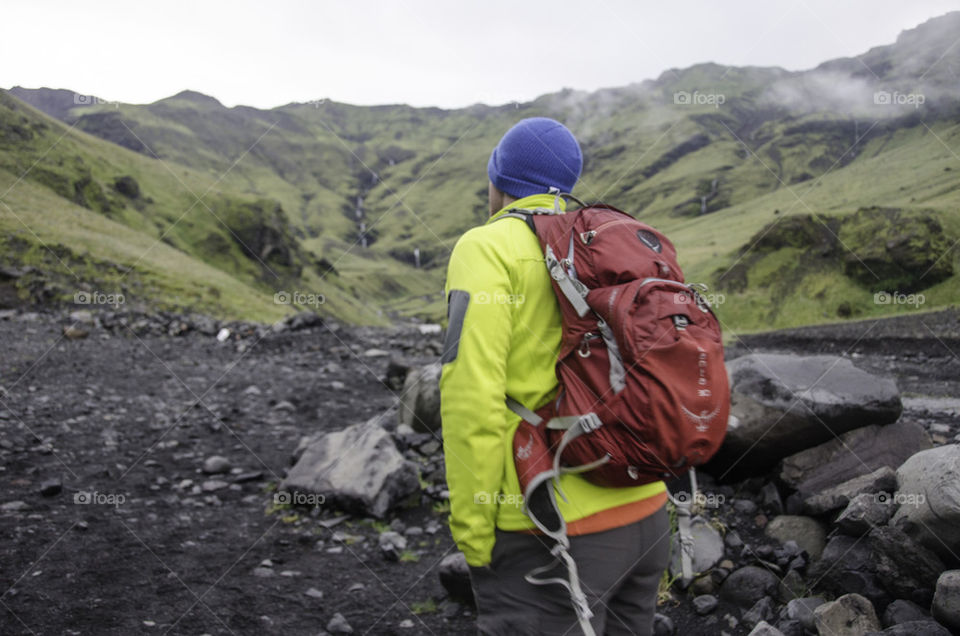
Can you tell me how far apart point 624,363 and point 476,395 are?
67 centimetres

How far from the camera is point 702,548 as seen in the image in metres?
5.95

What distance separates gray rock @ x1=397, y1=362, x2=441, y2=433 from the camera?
10.9m

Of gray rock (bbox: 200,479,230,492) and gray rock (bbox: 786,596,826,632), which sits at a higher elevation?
gray rock (bbox: 786,596,826,632)

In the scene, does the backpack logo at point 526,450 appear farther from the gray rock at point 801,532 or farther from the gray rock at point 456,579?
the gray rock at point 801,532

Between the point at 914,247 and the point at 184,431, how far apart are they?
29.9 m

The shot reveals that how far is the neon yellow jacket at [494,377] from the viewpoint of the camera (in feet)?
8.64

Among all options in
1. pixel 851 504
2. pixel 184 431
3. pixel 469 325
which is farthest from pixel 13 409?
pixel 851 504

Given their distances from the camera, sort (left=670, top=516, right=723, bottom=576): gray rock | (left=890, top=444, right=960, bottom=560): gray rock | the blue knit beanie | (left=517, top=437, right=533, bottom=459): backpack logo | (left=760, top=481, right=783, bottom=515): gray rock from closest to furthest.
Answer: (left=517, top=437, right=533, bottom=459): backpack logo
the blue knit beanie
(left=890, top=444, right=960, bottom=560): gray rock
(left=670, top=516, right=723, bottom=576): gray rock
(left=760, top=481, right=783, bottom=515): gray rock

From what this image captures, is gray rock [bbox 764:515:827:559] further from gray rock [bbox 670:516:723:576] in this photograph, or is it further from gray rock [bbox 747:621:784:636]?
gray rock [bbox 747:621:784:636]

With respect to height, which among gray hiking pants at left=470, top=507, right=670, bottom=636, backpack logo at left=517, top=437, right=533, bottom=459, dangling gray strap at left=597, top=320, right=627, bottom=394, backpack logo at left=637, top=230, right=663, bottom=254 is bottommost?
gray hiking pants at left=470, top=507, right=670, bottom=636

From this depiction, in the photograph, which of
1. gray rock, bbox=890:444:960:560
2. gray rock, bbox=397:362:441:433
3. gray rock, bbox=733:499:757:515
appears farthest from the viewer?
gray rock, bbox=397:362:441:433

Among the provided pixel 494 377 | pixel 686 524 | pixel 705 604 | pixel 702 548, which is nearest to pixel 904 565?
pixel 705 604

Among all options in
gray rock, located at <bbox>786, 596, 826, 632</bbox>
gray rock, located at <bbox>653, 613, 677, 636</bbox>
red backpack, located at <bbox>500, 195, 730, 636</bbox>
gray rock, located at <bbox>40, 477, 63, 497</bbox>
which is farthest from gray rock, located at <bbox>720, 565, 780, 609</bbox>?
gray rock, located at <bbox>40, 477, 63, 497</bbox>

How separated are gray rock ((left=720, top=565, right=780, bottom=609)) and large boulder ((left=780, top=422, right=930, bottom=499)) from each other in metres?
1.23
